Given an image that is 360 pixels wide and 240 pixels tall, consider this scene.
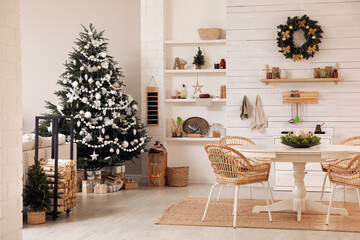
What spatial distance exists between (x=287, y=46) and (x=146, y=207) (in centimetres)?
331

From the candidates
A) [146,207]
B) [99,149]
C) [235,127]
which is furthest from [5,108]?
[235,127]

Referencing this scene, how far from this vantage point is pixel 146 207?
5.88 metres

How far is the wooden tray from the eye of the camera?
808 cm

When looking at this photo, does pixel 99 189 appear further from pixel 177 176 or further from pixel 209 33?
pixel 209 33

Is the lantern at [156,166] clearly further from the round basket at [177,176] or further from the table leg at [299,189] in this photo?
the table leg at [299,189]

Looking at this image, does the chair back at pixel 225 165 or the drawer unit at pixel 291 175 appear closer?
the chair back at pixel 225 165

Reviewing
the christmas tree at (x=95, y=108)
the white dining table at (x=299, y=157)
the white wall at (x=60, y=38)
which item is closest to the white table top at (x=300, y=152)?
the white dining table at (x=299, y=157)

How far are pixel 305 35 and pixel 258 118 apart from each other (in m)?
1.44

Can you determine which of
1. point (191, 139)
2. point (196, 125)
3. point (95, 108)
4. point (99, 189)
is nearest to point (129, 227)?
point (99, 189)

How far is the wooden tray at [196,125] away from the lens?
808cm

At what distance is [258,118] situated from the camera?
7469mm

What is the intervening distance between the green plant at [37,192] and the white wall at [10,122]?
3.78ft

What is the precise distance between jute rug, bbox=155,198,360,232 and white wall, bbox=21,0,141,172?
9.30 feet

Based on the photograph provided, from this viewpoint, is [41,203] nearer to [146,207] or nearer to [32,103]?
[146,207]
